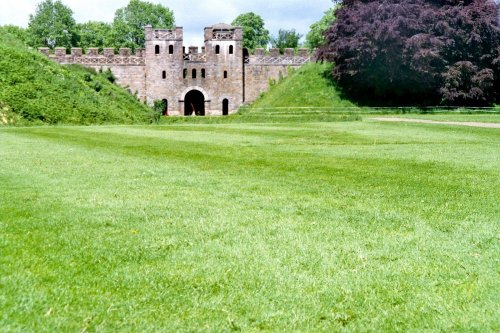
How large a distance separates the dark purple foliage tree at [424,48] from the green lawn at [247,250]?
36051 mm

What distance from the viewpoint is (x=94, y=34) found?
327 ft

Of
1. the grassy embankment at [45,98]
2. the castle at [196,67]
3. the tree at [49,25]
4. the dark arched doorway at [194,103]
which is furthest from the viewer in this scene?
the tree at [49,25]

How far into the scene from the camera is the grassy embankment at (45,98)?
111 ft

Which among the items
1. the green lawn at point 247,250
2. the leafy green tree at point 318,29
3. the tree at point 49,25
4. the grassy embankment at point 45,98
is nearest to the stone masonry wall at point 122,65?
the grassy embankment at point 45,98

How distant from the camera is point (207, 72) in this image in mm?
61125

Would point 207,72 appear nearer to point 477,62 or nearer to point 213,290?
point 477,62

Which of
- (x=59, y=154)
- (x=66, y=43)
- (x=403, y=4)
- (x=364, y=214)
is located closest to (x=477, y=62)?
(x=403, y=4)

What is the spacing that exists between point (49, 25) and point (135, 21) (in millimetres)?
15557

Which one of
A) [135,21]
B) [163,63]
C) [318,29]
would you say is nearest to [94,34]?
[135,21]

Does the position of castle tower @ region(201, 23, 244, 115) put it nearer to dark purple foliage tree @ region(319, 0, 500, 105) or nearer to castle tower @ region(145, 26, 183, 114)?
castle tower @ region(145, 26, 183, 114)

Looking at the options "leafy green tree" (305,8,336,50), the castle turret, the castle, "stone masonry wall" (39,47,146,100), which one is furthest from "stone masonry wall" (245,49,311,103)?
"leafy green tree" (305,8,336,50)

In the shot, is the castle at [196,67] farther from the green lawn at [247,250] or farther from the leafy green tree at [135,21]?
the green lawn at [247,250]

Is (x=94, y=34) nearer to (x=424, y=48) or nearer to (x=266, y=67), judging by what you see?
(x=266, y=67)

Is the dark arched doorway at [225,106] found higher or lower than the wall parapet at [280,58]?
lower
